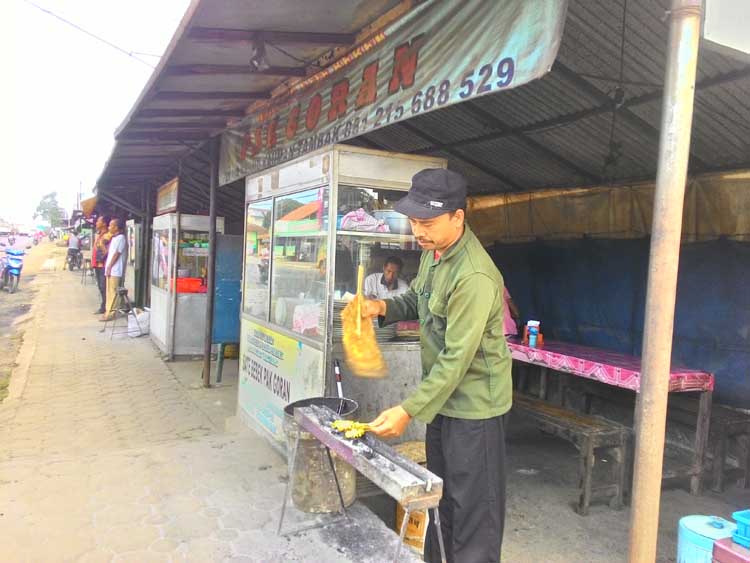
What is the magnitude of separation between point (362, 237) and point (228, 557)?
2.15 m

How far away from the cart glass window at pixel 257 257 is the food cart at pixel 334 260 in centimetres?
40

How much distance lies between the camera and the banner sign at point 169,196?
8817 mm

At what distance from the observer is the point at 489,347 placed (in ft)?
7.65

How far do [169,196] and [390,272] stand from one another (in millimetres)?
6564

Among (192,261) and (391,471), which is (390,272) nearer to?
(391,471)

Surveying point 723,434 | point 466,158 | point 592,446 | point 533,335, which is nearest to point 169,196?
point 466,158

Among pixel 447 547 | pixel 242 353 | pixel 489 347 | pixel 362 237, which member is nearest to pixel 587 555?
pixel 447 547

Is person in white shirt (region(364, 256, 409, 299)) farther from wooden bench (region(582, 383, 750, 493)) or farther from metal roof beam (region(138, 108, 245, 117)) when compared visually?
metal roof beam (region(138, 108, 245, 117))

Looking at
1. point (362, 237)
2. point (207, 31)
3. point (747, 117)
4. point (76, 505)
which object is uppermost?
point (207, 31)

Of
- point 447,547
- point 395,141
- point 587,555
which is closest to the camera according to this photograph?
point 447,547

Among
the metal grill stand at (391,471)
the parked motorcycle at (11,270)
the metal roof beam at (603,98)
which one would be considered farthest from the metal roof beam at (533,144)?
the parked motorcycle at (11,270)

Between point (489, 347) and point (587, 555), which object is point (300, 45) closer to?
point (489, 347)

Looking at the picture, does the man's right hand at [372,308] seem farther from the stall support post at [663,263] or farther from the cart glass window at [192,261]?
the cart glass window at [192,261]

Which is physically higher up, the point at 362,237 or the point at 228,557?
the point at 362,237
